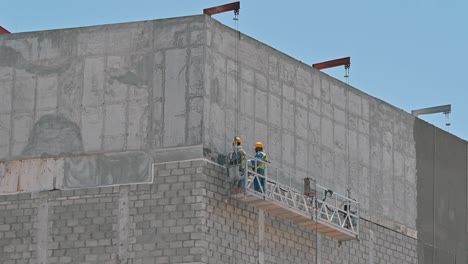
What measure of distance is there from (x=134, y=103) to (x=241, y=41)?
4318 millimetres

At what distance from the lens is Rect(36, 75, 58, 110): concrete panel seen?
1854 inches

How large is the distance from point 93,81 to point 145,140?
2.79 m

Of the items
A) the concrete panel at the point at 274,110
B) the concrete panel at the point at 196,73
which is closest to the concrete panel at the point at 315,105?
the concrete panel at the point at 274,110

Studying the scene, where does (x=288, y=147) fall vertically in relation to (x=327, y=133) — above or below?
below

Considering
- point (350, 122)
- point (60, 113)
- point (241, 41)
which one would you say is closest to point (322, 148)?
point (350, 122)

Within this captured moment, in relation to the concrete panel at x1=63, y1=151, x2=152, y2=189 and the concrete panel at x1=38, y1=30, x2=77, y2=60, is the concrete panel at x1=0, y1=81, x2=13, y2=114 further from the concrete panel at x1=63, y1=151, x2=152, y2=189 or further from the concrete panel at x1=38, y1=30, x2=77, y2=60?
the concrete panel at x1=63, y1=151, x2=152, y2=189

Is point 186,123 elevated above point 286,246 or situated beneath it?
elevated above

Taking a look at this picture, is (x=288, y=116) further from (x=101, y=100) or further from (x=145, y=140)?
(x=101, y=100)

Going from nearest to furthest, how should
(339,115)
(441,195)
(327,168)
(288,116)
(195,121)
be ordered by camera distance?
(195,121)
(288,116)
(327,168)
(339,115)
(441,195)

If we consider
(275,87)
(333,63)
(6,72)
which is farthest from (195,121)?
(333,63)

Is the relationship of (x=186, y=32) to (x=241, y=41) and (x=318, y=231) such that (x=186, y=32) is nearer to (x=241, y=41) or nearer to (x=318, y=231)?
(x=241, y=41)

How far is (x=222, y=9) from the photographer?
155 feet

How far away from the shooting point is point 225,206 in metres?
45.6

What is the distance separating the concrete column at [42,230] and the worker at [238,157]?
6.10 m
